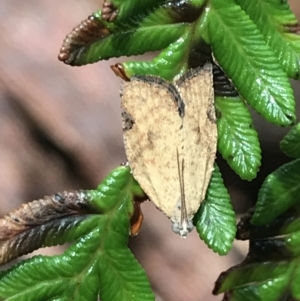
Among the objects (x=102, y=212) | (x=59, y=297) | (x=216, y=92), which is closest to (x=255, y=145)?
(x=216, y=92)

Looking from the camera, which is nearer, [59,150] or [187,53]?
[187,53]

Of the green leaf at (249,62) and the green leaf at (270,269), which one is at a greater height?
the green leaf at (249,62)

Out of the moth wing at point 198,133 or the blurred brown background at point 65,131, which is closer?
the moth wing at point 198,133

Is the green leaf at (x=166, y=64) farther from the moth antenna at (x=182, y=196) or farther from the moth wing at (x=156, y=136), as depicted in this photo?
the moth antenna at (x=182, y=196)

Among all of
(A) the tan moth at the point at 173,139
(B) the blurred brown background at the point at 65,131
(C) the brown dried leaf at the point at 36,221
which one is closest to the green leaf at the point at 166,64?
(A) the tan moth at the point at 173,139

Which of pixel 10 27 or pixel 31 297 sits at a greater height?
pixel 10 27

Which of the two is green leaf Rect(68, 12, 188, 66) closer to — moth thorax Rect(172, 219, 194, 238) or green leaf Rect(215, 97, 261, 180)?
green leaf Rect(215, 97, 261, 180)

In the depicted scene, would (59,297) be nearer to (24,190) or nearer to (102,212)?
(102,212)
